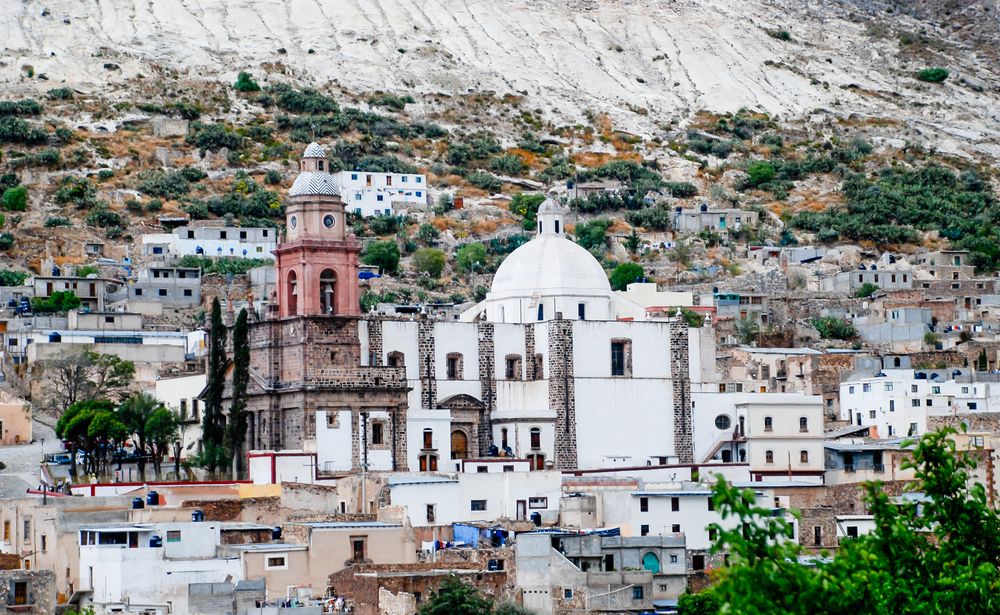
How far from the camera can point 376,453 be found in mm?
75938

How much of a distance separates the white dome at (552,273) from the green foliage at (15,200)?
48.5 m

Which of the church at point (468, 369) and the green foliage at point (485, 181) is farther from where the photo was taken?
the green foliage at point (485, 181)

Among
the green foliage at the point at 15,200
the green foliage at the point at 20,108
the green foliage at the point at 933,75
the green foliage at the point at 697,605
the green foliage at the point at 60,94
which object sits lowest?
the green foliage at the point at 697,605

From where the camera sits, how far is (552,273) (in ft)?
Answer: 273

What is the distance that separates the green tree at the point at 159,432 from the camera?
75625 millimetres

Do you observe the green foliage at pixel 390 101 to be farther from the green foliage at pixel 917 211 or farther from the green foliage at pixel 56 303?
the green foliage at pixel 56 303

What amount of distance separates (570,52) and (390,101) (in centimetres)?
2385

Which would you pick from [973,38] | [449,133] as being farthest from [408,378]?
[973,38]

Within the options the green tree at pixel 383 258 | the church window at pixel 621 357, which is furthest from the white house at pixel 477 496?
the green tree at pixel 383 258

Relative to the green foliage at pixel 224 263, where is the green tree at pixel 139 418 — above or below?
below

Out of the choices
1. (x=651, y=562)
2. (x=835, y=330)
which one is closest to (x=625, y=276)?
(x=835, y=330)

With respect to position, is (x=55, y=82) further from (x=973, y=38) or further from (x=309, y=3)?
(x=973, y=38)

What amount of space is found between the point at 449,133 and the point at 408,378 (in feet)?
249

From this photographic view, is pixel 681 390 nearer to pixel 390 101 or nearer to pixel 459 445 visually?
pixel 459 445
